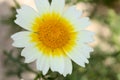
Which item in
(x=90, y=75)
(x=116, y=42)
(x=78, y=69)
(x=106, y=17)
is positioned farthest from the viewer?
(x=106, y=17)

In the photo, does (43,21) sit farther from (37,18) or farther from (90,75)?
(90,75)

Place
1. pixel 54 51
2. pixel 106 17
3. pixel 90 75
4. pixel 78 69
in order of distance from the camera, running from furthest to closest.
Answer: pixel 106 17 < pixel 90 75 < pixel 78 69 < pixel 54 51

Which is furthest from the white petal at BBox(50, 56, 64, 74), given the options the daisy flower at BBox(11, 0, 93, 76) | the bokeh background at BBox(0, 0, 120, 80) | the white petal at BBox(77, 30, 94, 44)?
the bokeh background at BBox(0, 0, 120, 80)

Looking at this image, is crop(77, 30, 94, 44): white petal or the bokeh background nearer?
crop(77, 30, 94, 44): white petal

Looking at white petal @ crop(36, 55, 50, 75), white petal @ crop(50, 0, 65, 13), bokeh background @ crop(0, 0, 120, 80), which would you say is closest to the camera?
white petal @ crop(36, 55, 50, 75)

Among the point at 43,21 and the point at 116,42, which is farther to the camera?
the point at 116,42

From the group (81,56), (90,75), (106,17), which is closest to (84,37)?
(81,56)

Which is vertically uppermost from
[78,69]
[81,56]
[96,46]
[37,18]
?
[37,18]

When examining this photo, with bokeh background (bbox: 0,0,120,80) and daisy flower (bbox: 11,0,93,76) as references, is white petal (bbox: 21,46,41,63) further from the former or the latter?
bokeh background (bbox: 0,0,120,80)
